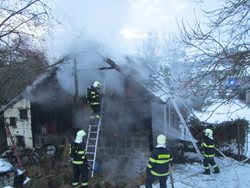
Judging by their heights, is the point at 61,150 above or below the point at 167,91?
below

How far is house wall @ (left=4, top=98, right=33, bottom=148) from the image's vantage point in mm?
14242

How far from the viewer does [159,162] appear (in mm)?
9430

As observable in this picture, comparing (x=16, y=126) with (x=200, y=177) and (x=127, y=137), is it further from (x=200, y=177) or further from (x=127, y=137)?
(x=200, y=177)

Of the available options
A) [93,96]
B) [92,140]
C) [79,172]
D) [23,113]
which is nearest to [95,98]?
[93,96]

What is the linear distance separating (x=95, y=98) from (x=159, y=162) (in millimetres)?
3901

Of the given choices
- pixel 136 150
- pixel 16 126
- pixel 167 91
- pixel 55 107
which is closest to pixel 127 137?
pixel 136 150

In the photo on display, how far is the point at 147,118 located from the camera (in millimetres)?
12789

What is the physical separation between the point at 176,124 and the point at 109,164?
3.31 meters

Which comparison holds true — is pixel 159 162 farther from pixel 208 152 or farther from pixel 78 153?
pixel 208 152

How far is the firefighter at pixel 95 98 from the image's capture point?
12469 mm

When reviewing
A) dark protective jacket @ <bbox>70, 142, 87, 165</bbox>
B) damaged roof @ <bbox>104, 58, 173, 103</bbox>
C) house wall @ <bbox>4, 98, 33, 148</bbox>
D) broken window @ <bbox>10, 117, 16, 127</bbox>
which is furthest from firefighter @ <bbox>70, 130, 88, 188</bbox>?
broken window @ <bbox>10, 117, 16, 127</bbox>

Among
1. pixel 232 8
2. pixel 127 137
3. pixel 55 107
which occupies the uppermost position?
pixel 232 8

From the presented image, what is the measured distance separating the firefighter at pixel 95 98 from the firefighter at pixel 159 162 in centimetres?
364

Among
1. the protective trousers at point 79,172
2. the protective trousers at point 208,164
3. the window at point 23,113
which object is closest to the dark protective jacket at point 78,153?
the protective trousers at point 79,172
